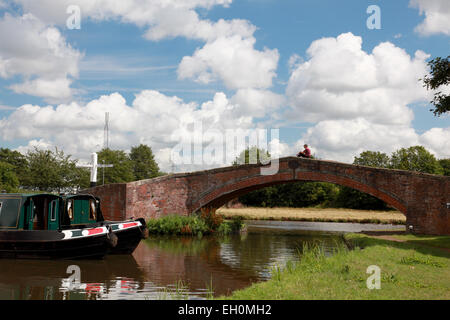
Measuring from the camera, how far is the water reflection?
8.58m

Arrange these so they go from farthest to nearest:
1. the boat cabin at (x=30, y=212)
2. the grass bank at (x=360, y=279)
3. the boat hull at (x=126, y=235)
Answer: the boat hull at (x=126, y=235)
the boat cabin at (x=30, y=212)
the grass bank at (x=360, y=279)

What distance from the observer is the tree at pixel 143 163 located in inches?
2362

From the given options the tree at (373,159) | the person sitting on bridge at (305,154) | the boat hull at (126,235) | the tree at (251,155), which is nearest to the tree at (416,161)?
the tree at (373,159)

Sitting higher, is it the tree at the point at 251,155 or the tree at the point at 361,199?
the tree at the point at 251,155

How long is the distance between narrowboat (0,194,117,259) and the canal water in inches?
10.5

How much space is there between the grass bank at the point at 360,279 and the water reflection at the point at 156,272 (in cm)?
128

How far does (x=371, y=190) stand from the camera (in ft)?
62.9

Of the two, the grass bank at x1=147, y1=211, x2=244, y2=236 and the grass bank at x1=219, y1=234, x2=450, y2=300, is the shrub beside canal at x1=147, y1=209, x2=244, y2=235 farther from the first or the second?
the grass bank at x1=219, y1=234, x2=450, y2=300

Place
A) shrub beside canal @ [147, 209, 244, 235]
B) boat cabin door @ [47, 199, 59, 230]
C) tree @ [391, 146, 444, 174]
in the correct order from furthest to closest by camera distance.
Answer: tree @ [391, 146, 444, 174], shrub beside canal @ [147, 209, 244, 235], boat cabin door @ [47, 199, 59, 230]

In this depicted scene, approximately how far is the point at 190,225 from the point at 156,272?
9449 millimetres

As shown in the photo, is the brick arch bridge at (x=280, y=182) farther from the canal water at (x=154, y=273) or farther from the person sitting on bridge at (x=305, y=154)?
the canal water at (x=154, y=273)

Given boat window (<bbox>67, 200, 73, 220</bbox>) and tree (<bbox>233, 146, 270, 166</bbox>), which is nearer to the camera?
boat window (<bbox>67, 200, 73, 220</bbox>)

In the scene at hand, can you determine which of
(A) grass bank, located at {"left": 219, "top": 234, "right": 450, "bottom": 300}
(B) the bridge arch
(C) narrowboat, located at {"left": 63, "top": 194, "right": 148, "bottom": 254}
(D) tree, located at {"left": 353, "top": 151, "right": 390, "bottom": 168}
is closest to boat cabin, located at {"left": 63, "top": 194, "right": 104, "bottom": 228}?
(C) narrowboat, located at {"left": 63, "top": 194, "right": 148, "bottom": 254}

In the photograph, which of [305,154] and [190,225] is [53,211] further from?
[305,154]
